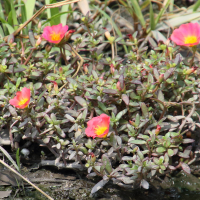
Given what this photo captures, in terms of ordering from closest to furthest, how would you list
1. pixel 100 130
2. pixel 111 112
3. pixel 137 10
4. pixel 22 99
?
pixel 100 130 < pixel 22 99 < pixel 111 112 < pixel 137 10

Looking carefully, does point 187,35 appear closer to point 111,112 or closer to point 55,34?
point 111,112

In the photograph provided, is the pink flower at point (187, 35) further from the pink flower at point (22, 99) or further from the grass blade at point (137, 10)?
the pink flower at point (22, 99)

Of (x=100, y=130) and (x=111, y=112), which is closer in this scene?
(x=100, y=130)

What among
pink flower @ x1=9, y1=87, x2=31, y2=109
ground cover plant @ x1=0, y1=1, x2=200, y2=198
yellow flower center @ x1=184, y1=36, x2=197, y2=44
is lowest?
ground cover plant @ x1=0, y1=1, x2=200, y2=198

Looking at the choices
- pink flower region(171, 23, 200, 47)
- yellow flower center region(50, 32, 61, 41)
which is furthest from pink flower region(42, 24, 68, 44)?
pink flower region(171, 23, 200, 47)

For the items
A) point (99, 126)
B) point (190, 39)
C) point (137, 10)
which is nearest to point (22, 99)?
point (99, 126)

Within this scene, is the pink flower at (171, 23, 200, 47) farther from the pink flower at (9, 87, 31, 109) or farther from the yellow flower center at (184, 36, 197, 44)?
the pink flower at (9, 87, 31, 109)

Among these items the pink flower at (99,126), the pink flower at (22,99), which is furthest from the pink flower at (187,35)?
the pink flower at (22,99)
